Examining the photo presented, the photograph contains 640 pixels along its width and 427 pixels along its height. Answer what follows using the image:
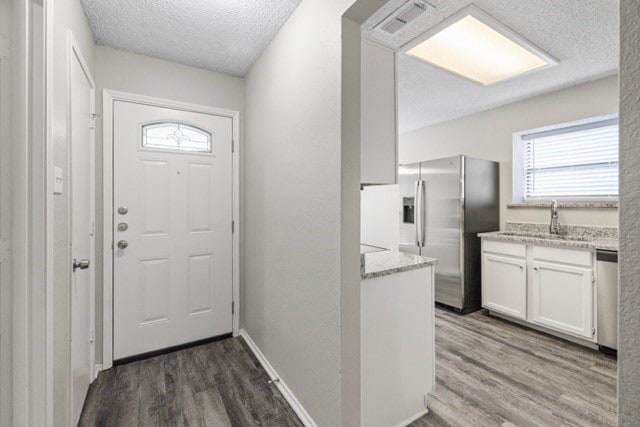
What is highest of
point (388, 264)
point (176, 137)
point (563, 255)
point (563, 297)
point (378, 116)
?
point (176, 137)

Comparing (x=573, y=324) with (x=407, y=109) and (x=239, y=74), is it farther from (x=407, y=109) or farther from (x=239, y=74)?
(x=239, y=74)

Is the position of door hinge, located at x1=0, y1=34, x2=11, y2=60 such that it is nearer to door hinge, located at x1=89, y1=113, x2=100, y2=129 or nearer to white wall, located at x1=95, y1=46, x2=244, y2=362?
door hinge, located at x1=89, y1=113, x2=100, y2=129

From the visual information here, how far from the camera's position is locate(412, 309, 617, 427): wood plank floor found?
1.73 m

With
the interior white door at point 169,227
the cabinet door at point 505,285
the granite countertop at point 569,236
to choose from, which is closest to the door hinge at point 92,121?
the interior white door at point 169,227

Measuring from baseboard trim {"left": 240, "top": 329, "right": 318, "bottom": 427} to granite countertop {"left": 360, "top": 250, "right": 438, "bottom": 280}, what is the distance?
91 centimetres

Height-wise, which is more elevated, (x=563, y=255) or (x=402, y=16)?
(x=402, y=16)

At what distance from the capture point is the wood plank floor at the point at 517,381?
1731mm

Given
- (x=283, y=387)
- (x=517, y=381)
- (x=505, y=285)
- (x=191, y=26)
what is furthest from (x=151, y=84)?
(x=505, y=285)

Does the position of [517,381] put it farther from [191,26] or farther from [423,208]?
[191,26]

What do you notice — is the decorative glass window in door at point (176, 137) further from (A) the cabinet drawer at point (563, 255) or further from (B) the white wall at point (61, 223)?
(A) the cabinet drawer at point (563, 255)

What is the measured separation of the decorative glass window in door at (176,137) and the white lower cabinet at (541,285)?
10.7 ft

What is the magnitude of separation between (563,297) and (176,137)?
389 centimetres

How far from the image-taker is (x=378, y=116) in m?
1.61

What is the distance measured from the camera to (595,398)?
190cm
